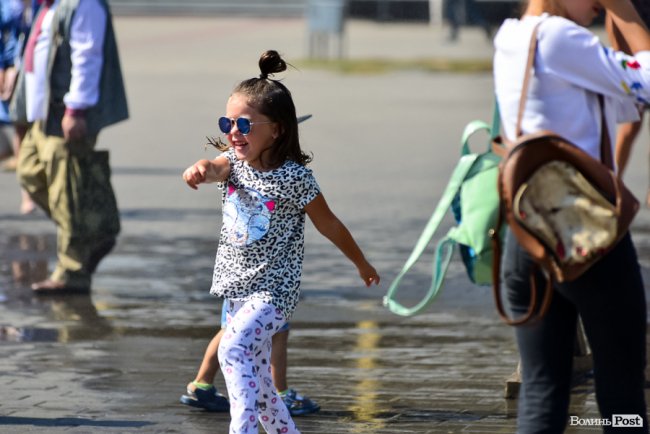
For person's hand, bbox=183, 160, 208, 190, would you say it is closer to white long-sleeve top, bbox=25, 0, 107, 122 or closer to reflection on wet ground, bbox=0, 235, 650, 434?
reflection on wet ground, bbox=0, 235, 650, 434

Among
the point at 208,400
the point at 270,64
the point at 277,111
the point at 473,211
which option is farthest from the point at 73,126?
the point at 473,211

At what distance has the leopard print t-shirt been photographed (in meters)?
4.90

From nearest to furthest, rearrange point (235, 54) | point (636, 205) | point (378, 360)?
point (636, 205) → point (378, 360) → point (235, 54)

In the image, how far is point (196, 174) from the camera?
186 inches

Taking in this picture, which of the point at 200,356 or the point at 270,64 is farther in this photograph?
the point at 200,356

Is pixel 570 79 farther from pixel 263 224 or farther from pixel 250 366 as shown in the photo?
pixel 250 366

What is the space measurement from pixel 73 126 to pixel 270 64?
317 centimetres

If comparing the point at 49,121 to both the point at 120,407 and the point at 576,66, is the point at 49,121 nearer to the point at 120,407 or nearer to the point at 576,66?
the point at 120,407

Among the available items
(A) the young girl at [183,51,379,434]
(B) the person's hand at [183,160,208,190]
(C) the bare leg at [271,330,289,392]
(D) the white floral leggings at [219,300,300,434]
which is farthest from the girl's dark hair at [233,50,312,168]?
(C) the bare leg at [271,330,289,392]

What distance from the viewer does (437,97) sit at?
70.2 feet

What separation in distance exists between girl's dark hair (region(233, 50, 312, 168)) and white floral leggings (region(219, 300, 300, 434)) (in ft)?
1.62

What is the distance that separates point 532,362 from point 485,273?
112 cm

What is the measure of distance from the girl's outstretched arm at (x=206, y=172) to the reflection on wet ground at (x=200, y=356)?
115 cm

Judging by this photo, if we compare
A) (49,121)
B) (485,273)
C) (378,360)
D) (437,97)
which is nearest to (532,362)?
(485,273)
